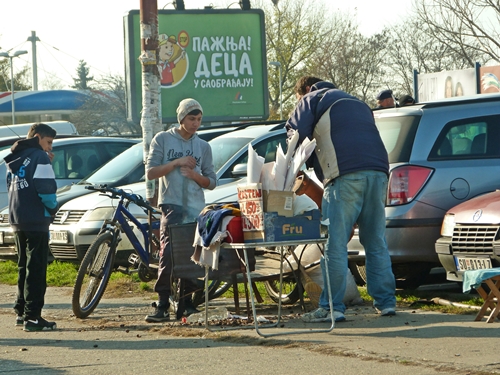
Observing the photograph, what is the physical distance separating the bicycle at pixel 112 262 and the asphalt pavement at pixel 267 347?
23cm

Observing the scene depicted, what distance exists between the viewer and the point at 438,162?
852 centimetres

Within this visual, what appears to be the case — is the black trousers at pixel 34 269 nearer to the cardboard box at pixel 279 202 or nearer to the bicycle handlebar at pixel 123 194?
the bicycle handlebar at pixel 123 194

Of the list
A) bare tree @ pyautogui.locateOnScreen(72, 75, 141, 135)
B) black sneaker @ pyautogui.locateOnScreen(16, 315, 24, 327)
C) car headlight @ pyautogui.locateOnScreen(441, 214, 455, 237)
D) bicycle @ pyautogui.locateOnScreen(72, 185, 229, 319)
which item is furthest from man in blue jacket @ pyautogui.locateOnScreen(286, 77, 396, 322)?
bare tree @ pyautogui.locateOnScreen(72, 75, 141, 135)

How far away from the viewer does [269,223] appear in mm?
7039

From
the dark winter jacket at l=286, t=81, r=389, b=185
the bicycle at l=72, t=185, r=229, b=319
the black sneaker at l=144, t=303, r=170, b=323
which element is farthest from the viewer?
the bicycle at l=72, t=185, r=229, b=319

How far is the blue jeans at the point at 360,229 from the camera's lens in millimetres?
7574

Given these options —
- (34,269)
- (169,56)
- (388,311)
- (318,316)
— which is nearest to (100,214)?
(34,269)

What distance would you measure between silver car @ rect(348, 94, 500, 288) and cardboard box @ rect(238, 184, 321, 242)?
4.63 feet

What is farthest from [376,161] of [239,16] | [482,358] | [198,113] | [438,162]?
[239,16]

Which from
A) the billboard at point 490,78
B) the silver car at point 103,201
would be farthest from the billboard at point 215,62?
the silver car at point 103,201

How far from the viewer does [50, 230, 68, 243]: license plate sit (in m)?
12.1

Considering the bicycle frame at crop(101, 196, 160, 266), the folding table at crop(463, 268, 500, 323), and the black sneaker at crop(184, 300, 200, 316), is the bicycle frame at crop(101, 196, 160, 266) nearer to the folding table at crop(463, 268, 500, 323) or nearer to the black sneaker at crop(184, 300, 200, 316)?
the black sneaker at crop(184, 300, 200, 316)

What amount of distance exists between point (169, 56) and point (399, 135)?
1737cm

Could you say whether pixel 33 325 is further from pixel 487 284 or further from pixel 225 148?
pixel 225 148
